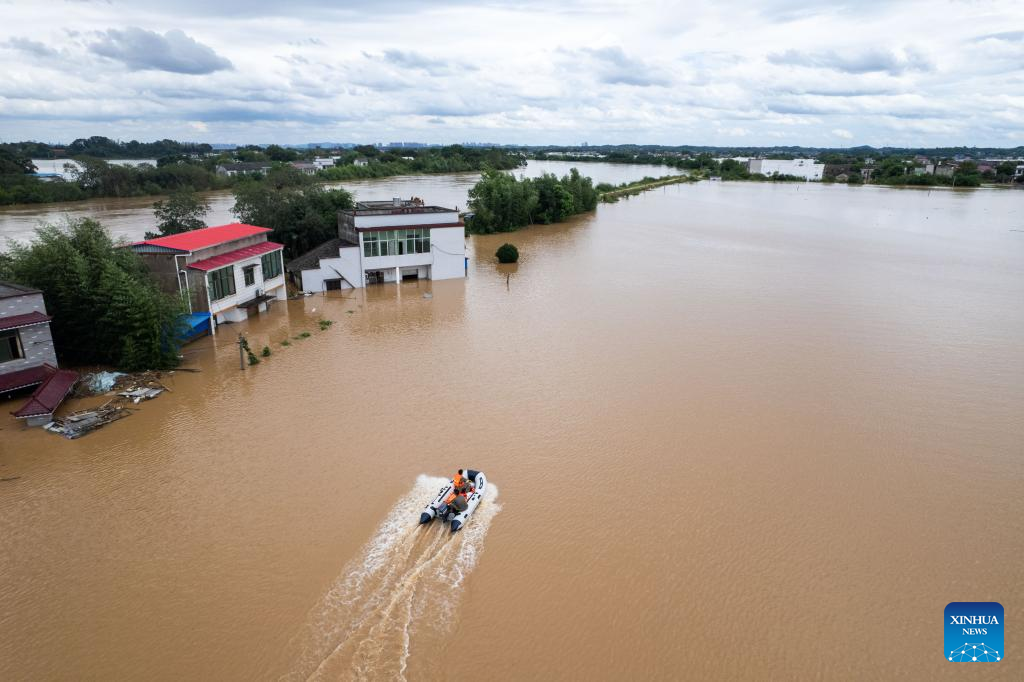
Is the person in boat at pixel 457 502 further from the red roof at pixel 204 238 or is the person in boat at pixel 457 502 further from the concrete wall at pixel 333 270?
the concrete wall at pixel 333 270

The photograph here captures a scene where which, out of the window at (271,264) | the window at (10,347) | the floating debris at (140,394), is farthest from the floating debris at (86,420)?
the window at (271,264)

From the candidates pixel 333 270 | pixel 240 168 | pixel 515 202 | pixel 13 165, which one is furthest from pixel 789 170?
pixel 13 165

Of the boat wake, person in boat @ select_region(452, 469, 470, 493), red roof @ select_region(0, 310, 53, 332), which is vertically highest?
red roof @ select_region(0, 310, 53, 332)

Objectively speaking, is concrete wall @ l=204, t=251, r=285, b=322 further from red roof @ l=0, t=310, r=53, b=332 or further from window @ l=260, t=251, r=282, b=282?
red roof @ l=0, t=310, r=53, b=332

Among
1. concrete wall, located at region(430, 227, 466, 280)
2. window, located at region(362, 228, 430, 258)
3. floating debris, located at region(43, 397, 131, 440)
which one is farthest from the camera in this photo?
concrete wall, located at region(430, 227, 466, 280)

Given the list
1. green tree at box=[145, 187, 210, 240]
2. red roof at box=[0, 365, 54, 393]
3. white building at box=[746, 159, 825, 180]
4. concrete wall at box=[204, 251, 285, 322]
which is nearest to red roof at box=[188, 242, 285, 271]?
concrete wall at box=[204, 251, 285, 322]

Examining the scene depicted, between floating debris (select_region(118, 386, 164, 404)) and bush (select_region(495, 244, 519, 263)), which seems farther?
bush (select_region(495, 244, 519, 263))
